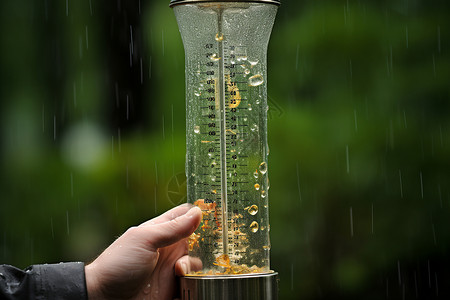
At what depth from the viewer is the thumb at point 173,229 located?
8.88ft

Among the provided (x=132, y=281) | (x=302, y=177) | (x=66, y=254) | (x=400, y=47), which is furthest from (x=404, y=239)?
(x=132, y=281)

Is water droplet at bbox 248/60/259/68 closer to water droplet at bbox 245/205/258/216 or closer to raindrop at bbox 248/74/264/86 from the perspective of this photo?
raindrop at bbox 248/74/264/86

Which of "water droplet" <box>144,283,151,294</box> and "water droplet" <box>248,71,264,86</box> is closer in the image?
"water droplet" <box>248,71,264,86</box>

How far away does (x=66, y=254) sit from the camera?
20.1 feet

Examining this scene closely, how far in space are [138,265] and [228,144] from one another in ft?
1.85

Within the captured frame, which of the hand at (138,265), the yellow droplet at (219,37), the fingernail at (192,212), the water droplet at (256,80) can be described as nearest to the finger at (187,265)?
the hand at (138,265)

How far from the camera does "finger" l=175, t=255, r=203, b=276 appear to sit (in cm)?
274

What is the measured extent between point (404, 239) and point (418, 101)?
103 cm

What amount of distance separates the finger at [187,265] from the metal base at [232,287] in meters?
0.06

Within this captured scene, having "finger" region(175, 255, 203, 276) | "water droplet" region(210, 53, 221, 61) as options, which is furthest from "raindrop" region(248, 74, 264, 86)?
"finger" region(175, 255, 203, 276)

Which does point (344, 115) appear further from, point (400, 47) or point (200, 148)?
point (200, 148)

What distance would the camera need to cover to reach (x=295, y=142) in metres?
5.82

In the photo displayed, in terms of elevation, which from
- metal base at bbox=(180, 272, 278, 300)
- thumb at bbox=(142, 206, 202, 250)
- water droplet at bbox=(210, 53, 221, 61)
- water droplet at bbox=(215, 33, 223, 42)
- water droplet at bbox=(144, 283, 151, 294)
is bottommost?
water droplet at bbox=(144, 283, 151, 294)

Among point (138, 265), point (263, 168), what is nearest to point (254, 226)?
point (263, 168)
